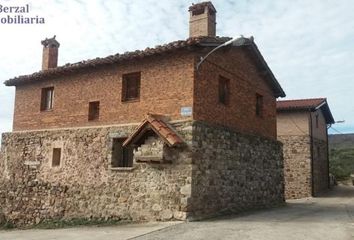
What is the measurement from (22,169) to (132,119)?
244 inches

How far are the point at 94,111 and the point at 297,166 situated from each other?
13.1m

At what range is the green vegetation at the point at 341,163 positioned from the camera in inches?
1392

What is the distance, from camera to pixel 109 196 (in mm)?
14586

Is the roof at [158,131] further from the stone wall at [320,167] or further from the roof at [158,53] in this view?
the stone wall at [320,167]

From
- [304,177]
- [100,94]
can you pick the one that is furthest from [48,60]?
[304,177]

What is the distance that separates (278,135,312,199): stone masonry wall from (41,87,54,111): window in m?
13.5

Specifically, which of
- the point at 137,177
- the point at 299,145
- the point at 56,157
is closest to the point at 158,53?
the point at 137,177

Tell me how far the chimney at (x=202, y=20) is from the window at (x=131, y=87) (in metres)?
2.66

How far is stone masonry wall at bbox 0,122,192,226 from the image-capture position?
42.8 feet

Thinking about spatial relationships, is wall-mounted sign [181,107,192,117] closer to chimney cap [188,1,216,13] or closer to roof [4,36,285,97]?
roof [4,36,285,97]

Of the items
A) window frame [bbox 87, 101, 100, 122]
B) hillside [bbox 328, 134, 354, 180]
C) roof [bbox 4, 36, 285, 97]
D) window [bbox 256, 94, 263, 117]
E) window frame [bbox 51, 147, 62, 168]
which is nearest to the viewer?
roof [bbox 4, 36, 285, 97]

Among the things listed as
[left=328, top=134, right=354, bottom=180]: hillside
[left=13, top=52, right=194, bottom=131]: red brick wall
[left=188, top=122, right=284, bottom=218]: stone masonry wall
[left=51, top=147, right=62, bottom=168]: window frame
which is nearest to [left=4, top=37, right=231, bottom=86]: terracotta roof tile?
[left=13, top=52, right=194, bottom=131]: red brick wall

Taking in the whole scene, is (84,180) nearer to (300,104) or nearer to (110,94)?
(110,94)

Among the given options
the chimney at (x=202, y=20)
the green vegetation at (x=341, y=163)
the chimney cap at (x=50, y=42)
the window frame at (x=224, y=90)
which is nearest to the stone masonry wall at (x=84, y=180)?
the window frame at (x=224, y=90)
